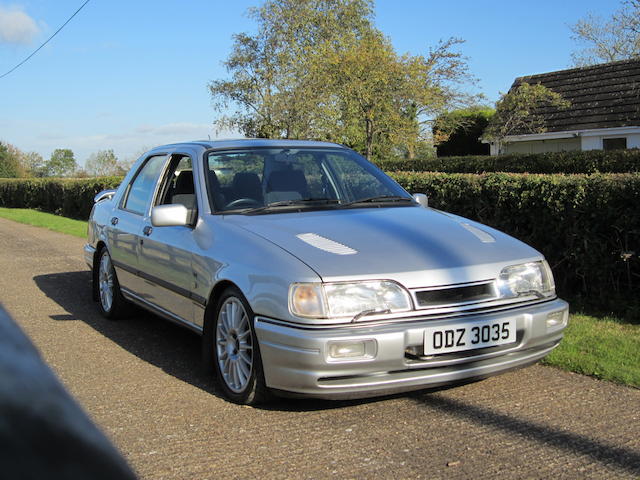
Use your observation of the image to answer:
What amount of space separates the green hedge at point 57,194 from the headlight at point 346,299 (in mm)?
18046

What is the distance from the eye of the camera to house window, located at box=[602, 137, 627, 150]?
938 inches

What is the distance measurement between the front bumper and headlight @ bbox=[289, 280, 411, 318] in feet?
0.29

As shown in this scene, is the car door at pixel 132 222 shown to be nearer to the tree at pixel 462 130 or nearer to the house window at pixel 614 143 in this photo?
the house window at pixel 614 143

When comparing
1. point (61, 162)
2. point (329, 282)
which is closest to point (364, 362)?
point (329, 282)

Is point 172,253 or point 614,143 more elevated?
point 614,143

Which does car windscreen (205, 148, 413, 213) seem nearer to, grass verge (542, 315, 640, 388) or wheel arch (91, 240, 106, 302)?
grass verge (542, 315, 640, 388)

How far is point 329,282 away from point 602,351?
2.56 meters

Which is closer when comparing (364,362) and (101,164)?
(364,362)

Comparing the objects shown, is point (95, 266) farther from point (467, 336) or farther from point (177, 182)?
point (467, 336)

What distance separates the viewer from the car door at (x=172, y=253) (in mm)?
5078

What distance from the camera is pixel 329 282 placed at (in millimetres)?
3914

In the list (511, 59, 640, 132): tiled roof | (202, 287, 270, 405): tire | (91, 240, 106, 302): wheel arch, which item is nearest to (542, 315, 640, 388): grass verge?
(202, 287, 270, 405): tire

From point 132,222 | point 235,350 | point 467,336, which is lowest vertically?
point 235,350

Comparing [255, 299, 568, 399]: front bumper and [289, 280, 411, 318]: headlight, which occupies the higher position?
[289, 280, 411, 318]: headlight
